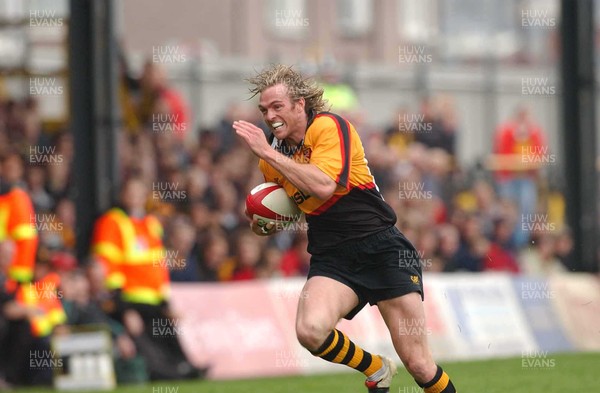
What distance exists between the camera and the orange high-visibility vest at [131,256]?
13.7 metres

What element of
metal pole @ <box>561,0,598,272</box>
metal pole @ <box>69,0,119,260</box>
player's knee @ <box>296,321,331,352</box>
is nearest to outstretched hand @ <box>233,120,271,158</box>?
player's knee @ <box>296,321,331,352</box>

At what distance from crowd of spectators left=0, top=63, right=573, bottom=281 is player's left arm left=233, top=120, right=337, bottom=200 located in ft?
19.6

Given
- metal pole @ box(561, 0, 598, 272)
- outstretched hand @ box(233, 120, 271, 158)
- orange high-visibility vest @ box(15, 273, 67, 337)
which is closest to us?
outstretched hand @ box(233, 120, 271, 158)

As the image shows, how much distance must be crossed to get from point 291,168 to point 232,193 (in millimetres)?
7887

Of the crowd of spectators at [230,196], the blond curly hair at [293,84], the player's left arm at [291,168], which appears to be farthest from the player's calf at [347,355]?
the crowd of spectators at [230,196]

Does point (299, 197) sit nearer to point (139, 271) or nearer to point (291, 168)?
point (291, 168)

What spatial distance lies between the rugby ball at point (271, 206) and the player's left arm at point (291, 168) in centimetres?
48

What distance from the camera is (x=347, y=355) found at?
28.1 feet

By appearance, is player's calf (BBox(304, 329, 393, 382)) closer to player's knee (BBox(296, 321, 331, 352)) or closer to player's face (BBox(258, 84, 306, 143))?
player's knee (BBox(296, 321, 331, 352))

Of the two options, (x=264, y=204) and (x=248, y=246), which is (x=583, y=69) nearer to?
(x=248, y=246)

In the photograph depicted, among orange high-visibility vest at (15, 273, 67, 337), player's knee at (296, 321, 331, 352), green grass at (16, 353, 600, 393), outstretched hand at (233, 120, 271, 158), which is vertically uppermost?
outstretched hand at (233, 120, 271, 158)

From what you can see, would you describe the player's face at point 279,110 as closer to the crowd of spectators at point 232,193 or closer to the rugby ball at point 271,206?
the rugby ball at point 271,206

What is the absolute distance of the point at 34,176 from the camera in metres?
14.5

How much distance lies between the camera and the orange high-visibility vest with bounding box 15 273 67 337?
13.0m
